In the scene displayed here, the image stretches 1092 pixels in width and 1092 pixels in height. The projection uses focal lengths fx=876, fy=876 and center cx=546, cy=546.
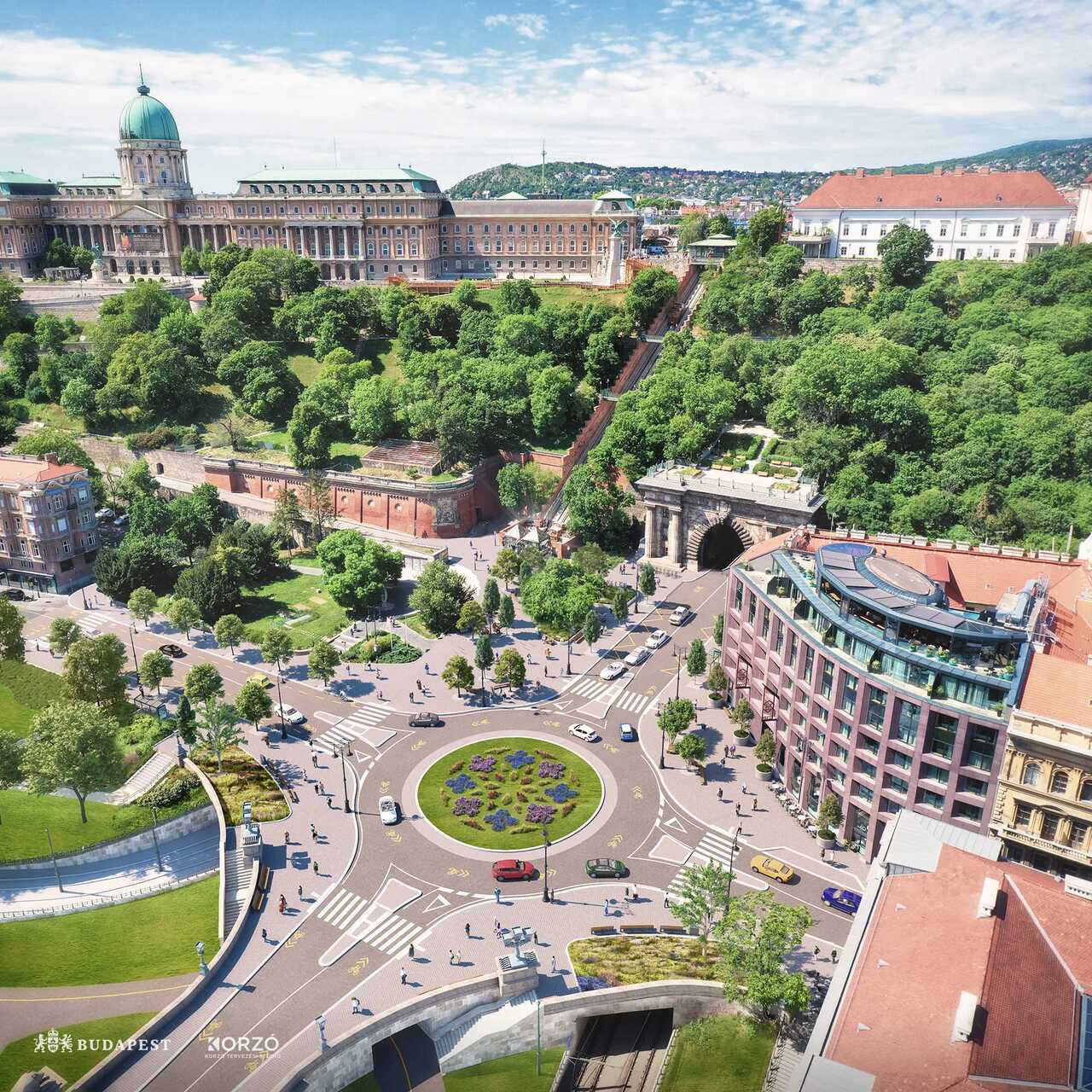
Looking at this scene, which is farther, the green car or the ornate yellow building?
the green car

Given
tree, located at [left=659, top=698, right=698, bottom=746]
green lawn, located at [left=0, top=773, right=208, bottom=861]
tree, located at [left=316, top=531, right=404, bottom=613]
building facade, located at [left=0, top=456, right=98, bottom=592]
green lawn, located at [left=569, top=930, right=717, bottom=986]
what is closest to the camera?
green lawn, located at [left=569, top=930, right=717, bottom=986]

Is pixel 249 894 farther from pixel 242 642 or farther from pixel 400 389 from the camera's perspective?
pixel 400 389

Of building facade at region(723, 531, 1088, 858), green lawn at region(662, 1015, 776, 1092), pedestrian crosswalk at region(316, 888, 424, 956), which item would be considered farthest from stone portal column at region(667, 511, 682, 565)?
green lawn at region(662, 1015, 776, 1092)

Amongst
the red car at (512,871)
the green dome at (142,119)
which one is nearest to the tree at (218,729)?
the red car at (512,871)

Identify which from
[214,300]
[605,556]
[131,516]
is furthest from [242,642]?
[214,300]

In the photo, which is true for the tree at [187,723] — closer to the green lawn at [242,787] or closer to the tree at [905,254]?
the green lawn at [242,787]

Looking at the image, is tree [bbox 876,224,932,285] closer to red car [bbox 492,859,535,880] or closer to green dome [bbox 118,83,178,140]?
red car [bbox 492,859,535,880]

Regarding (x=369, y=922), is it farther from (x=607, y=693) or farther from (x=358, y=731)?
(x=607, y=693)

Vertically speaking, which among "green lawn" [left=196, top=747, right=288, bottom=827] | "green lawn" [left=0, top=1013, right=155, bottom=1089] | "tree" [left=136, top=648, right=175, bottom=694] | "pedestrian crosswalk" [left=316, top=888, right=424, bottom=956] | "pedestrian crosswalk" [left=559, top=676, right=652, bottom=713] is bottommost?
"green lawn" [left=0, top=1013, right=155, bottom=1089]
